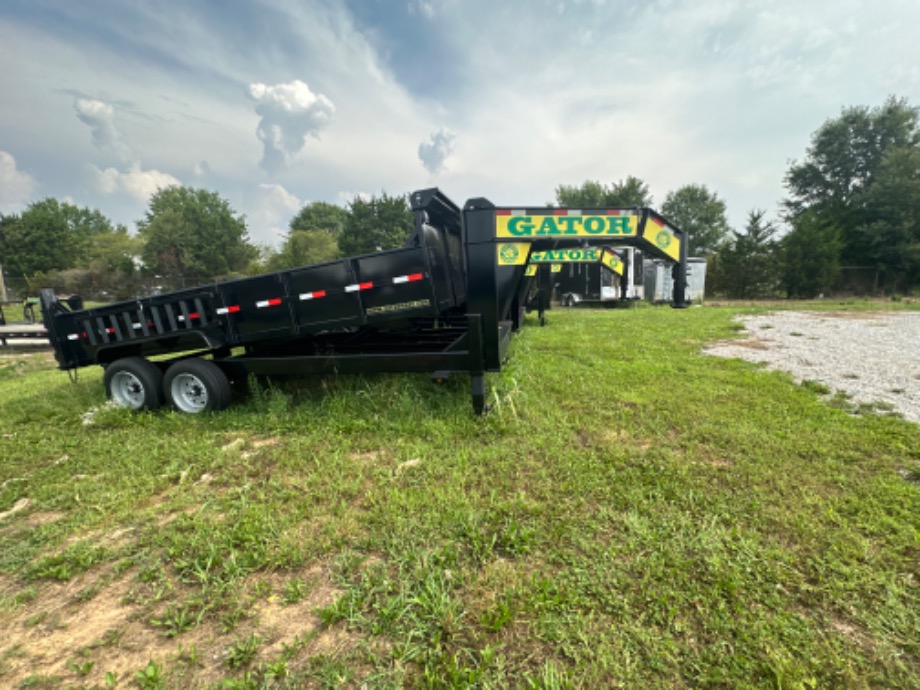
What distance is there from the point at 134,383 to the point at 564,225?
17.7ft

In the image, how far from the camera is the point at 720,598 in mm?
1782

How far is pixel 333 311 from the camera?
4227mm

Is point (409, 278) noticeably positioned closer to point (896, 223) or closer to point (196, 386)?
point (196, 386)

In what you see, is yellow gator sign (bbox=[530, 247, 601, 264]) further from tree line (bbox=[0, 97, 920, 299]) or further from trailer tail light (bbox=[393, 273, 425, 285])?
tree line (bbox=[0, 97, 920, 299])

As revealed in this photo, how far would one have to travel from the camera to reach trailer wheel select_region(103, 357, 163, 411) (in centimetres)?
469

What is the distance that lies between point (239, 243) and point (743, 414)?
52.2 metres

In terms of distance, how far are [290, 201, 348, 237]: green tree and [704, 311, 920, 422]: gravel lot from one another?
64.7m

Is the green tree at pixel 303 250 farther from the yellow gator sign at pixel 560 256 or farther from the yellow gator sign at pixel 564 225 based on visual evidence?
the yellow gator sign at pixel 564 225

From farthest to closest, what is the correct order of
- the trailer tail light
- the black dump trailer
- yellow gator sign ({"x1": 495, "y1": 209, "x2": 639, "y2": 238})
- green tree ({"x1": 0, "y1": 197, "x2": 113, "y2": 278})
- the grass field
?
green tree ({"x1": 0, "y1": 197, "x2": 113, "y2": 278}) < the trailer tail light < the black dump trailer < yellow gator sign ({"x1": 495, "y1": 209, "x2": 639, "y2": 238}) < the grass field

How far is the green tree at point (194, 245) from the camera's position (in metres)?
40.4

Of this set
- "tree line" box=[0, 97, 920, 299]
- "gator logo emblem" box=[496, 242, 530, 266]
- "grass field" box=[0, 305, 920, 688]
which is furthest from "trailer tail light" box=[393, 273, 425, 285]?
"tree line" box=[0, 97, 920, 299]

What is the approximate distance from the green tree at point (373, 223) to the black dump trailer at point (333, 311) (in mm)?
42121

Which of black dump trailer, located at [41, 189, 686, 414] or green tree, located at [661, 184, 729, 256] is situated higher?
green tree, located at [661, 184, 729, 256]

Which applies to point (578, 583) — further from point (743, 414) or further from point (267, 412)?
point (267, 412)
